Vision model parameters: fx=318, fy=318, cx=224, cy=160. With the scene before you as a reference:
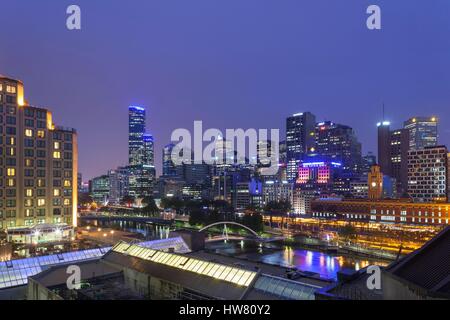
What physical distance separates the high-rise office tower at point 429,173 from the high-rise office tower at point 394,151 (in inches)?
2002

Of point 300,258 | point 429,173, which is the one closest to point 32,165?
point 300,258

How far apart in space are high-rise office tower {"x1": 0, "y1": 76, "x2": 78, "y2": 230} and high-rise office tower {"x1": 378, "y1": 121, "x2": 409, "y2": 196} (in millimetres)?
170447

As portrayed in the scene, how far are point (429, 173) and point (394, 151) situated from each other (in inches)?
2605

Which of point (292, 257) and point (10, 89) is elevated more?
point (10, 89)

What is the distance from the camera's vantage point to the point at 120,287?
23438 millimetres

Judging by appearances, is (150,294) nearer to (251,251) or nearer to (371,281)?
(371,281)

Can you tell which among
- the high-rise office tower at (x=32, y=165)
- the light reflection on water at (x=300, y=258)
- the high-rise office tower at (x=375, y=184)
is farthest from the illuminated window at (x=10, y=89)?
the high-rise office tower at (x=375, y=184)

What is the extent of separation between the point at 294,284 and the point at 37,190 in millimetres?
56150

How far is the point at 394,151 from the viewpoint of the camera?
188 m

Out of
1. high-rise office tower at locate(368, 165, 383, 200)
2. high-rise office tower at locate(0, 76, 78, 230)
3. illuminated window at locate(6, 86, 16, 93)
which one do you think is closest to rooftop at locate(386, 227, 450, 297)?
high-rise office tower at locate(0, 76, 78, 230)

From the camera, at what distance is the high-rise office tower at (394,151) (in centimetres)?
18150

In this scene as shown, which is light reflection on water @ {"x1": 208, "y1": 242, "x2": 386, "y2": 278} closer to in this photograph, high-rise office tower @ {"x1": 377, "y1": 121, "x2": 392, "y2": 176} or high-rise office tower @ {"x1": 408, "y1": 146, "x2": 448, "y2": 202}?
high-rise office tower @ {"x1": 408, "y1": 146, "x2": 448, "y2": 202}

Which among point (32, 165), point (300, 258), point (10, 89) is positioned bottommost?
point (300, 258)

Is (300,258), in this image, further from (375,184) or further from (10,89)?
(375,184)
